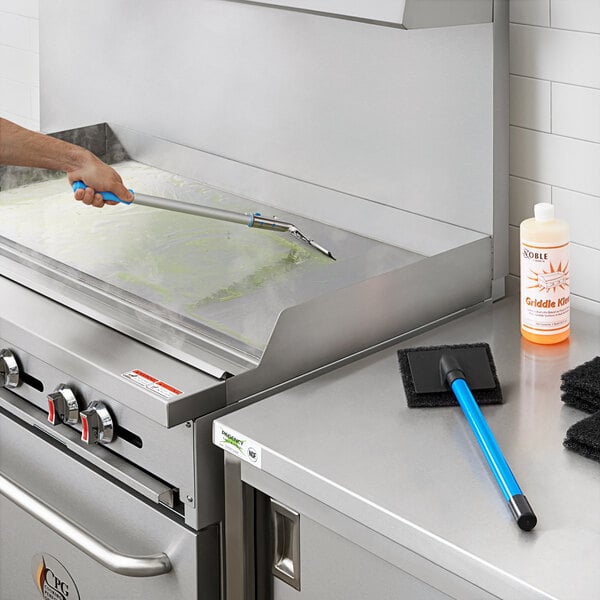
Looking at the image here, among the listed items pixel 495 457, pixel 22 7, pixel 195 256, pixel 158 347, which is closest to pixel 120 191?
pixel 195 256

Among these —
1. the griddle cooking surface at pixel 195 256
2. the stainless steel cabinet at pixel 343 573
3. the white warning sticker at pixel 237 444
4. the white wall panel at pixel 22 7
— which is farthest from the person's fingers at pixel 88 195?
the white wall panel at pixel 22 7

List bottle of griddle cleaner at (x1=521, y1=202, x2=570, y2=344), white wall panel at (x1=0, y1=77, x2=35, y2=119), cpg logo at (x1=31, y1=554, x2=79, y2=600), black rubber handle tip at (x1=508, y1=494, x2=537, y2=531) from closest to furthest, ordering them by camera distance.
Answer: black rubber handle tip at (x1=508, y1=494, x2=537, y2=531), bottle of griddle cleaner at (x1=521, y1=202, x2=570, y2=344), cpg logo at (x1=31, y1=554, x2=79, y2=600), white wall panel at (x1=0, y1=77, x2=35, y2=119)

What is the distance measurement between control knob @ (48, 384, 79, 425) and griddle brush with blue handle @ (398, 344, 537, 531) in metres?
0.46

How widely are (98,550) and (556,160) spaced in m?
0.86

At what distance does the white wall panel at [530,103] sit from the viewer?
1469 millimetres

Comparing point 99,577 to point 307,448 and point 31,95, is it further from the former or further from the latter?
point 31,95

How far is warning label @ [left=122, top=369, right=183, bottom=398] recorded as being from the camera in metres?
1.21

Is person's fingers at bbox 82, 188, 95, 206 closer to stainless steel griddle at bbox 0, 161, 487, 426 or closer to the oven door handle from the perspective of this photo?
stainless steel griddle at bbox 0, 161, 487, 426

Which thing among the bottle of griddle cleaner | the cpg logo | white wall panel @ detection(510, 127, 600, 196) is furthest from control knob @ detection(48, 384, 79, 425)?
white wall panel @ detection(510, 127, 600, 196)

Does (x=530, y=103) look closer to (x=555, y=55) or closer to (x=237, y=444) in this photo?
(x=555, y=55)

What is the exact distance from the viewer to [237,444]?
116 cm

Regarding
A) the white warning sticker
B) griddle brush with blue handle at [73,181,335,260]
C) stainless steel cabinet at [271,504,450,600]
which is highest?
griddle brush with blue handle at [73,181,335,260]

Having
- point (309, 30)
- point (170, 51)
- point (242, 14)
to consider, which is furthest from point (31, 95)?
point (309, 30)

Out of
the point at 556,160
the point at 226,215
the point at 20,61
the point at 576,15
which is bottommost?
the point at 226,215
